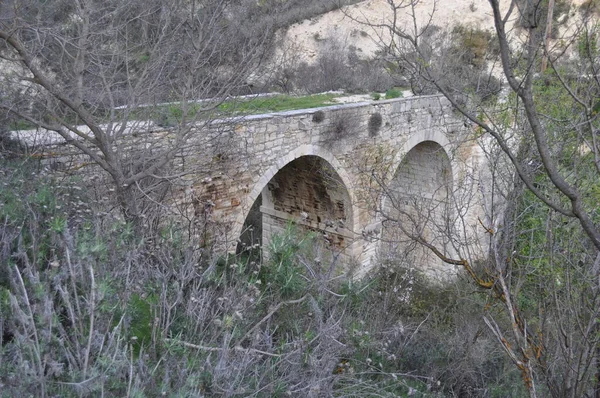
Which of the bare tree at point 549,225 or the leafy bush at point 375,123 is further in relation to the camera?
the leafy bush at point 375,123

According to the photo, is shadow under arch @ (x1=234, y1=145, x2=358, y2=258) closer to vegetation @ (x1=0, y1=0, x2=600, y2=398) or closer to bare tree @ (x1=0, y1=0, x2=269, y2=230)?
vegetation @ (x1=0, y1=0, x2=600, y2=398)

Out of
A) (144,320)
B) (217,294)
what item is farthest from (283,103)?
(144,320)

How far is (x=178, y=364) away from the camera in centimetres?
238

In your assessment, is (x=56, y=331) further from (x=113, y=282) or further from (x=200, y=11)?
(x=200, y=11)

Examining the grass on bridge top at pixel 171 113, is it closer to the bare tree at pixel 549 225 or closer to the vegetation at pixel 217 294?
the vegetation at pixel 217 294

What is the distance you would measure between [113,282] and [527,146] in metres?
4.76

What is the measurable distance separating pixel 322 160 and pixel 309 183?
84 centimetres

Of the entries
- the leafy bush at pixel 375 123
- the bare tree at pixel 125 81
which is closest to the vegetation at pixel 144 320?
the bare tree at pixel 125 81

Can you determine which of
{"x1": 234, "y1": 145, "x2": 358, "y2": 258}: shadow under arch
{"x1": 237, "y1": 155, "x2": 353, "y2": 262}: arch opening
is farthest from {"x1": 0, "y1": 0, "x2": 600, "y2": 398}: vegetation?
{"x1": 237, "y1": 155, "x2": 353, "y2": 262}: arch opening

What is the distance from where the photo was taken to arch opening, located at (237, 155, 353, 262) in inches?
357

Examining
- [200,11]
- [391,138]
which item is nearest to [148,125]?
[200,11]

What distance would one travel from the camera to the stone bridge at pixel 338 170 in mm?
6961

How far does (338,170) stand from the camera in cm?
Answer: 895

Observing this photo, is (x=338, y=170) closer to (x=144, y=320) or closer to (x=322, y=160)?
(x=322, y=160)
